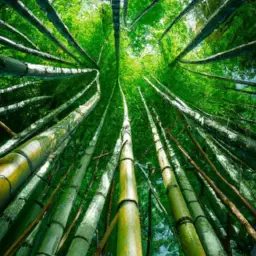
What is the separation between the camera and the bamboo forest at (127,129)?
2018 mm

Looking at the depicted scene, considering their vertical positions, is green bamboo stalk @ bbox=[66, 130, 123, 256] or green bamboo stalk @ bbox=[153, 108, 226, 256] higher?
green bamboo stalk @ bbox=[66, 130, 123, 256]

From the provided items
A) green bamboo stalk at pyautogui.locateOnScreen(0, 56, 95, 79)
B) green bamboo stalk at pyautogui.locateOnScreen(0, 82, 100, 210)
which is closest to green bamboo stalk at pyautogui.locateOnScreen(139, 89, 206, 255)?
green bamboo stalk at pyautogui.locateOnScreen(0, 82, 100, 210)

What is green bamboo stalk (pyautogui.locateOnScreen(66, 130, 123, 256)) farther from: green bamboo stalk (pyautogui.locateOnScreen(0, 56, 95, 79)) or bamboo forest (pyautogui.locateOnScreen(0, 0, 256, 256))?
green bamboo stalk (pyautogui.locateOnScreen(0, 56, 95, 79))

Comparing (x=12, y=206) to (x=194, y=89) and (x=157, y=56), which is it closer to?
(x=194, y=89)

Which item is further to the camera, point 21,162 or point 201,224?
point 201,224

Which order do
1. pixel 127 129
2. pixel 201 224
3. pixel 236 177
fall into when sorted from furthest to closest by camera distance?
pixel 127 129 → pixel 236 177 → pixel 201 224

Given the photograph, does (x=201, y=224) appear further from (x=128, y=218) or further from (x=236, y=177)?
(x=128, y=218)

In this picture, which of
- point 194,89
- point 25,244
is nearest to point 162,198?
point 194,89

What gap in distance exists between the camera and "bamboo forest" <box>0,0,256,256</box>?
2.02 meters

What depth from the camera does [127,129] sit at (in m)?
3.32

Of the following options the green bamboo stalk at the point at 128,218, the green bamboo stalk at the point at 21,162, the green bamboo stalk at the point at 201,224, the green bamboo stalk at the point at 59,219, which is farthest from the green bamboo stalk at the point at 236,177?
the green bamboo stalk at the point at 59,219

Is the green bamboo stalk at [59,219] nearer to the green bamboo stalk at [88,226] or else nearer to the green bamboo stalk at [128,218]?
the green bamboo stalk at [88,226]

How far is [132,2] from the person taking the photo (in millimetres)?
6988

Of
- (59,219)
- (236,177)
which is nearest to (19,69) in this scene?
(59,219)
